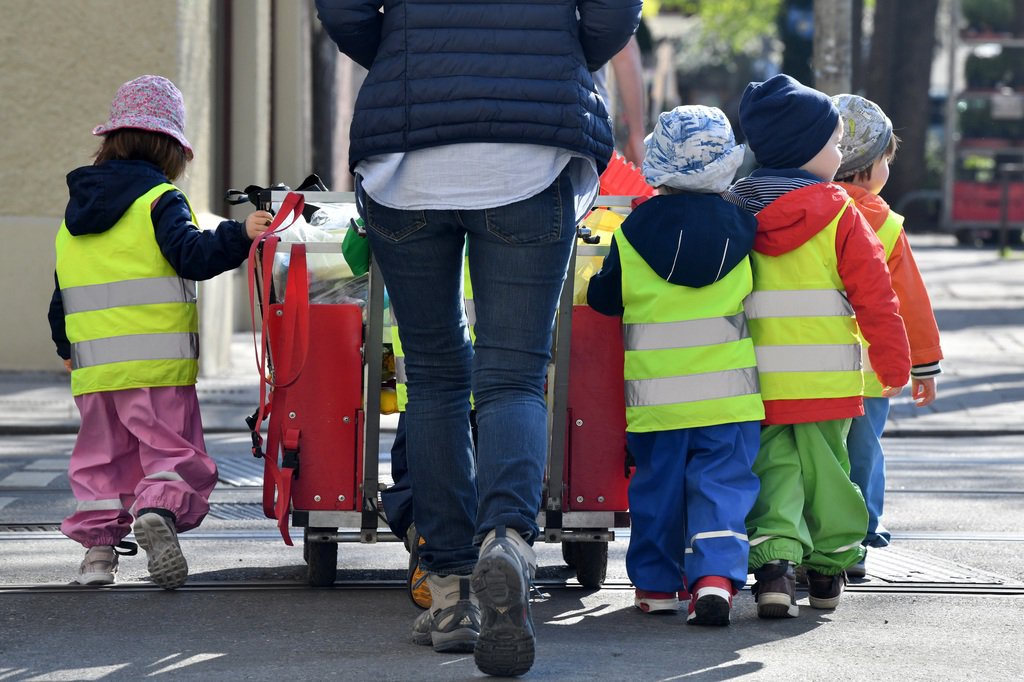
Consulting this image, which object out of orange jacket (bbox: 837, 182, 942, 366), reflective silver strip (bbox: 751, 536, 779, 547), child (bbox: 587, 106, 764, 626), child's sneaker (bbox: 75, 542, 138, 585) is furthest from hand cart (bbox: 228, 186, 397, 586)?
orange jacket (bbox: 837, 182, 942, 366)

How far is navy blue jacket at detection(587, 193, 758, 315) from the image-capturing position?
14.5 feet

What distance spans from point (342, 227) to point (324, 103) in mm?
10109

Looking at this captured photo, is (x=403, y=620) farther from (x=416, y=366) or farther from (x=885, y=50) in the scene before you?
(x=885, y=50)

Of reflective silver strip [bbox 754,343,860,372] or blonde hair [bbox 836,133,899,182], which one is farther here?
blonde hair [bbox 836,133,899,182]

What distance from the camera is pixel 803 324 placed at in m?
4.62

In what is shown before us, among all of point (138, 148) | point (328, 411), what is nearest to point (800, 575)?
point (328, 411)

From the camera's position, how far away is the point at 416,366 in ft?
13.1

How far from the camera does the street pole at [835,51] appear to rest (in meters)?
11.7

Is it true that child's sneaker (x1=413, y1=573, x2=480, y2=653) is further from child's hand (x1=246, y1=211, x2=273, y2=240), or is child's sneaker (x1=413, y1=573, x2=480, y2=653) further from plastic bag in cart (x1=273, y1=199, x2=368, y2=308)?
child's hand (x1=246, y1=211, x2=273, y2=240)

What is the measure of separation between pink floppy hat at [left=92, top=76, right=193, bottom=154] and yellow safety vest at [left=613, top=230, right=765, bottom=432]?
4.58 feet

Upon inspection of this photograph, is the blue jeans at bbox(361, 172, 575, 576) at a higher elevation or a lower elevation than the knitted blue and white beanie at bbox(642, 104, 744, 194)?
lower

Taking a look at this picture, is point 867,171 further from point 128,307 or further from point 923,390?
point 128,307

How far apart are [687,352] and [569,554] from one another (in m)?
0.97

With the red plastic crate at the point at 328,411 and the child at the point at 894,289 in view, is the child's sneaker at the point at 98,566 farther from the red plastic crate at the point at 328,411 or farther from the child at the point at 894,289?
the child at the point at 894,289
